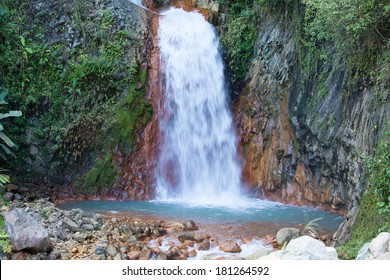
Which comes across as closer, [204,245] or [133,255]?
[133,255]

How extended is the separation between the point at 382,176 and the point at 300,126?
5.01m

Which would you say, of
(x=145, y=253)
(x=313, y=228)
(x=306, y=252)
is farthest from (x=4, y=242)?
(x=313, y=228)

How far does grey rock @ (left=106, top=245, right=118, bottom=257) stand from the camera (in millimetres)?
6443

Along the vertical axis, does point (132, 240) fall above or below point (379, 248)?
below

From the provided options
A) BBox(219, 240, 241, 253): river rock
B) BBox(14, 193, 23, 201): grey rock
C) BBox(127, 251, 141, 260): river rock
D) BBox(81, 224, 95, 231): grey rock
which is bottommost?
BBox(127, 251, 141, 260): river rock

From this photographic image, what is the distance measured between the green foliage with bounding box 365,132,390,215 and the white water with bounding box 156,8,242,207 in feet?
17.9

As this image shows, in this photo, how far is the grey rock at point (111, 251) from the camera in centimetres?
644

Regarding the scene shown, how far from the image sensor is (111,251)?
650 centimetres

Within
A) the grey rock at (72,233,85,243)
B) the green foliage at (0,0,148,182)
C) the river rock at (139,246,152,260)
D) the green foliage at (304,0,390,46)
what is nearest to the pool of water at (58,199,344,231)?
the green foliage at (0,0,148,182)

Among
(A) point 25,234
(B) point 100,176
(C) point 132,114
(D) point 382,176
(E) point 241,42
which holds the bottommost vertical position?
(A) point 25,234

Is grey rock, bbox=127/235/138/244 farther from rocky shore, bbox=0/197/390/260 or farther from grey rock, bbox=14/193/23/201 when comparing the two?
grey rock, bbox=14/193/23/201

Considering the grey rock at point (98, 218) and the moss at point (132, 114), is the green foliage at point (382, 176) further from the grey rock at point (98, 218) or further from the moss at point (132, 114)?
the moss at point (132, 114)

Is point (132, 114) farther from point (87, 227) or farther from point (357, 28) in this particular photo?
point (357, 28)

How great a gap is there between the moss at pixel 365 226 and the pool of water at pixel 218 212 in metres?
2.22
